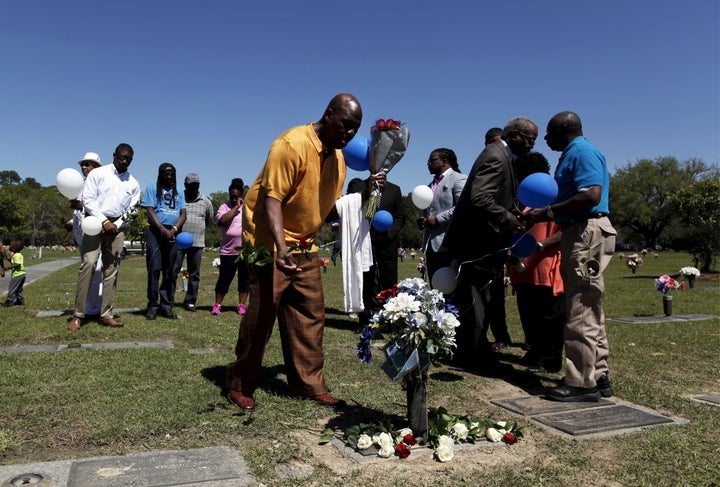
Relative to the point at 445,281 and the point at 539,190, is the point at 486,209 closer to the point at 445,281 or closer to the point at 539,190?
the point at 539,190

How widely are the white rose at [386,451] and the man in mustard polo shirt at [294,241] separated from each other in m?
0.93

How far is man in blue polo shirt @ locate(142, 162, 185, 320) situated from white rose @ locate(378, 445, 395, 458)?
5.52m

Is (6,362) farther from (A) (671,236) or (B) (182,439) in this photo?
(A) (671,236)

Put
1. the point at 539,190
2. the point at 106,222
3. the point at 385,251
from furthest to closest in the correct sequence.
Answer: the point at 385,251 < the point at 106,222 < the point at 539,190

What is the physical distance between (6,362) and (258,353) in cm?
259

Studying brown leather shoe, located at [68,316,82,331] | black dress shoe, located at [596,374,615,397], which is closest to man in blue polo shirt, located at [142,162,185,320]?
brown leather shoe, located at [68,316,82,331]

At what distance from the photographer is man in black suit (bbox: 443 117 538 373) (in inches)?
175

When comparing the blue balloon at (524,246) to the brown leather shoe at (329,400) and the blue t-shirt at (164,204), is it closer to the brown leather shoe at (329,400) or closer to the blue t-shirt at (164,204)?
the brown leather shoe at (329,400)

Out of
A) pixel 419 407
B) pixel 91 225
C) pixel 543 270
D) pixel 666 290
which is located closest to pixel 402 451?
pixel 419 407

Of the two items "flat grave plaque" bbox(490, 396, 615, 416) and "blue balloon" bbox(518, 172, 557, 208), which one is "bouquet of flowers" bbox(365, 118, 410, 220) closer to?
"blue balloon" bbox(518, 172, 557, 208)

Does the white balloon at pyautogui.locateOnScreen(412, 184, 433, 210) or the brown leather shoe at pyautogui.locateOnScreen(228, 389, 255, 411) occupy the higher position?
the white balloon at pyautogui.locateOnScreen(412, 184, 433, 210)

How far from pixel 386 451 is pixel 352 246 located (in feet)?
Answer: 5.41

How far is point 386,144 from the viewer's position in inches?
156

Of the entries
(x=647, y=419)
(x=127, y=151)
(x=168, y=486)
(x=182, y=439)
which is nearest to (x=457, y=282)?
(x=647, y=419)
